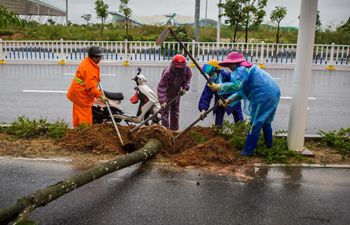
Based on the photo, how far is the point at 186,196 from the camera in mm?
4164

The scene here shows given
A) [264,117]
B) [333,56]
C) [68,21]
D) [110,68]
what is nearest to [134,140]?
[264,117]

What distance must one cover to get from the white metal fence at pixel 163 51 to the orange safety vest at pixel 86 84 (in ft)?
41.0

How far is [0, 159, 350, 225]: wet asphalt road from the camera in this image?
12.1 feet

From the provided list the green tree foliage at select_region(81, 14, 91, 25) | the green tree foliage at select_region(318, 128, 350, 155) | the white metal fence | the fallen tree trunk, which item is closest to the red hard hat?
the fallen tree trunk

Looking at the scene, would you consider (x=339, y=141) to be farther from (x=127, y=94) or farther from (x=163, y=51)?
(x=163, y=51)

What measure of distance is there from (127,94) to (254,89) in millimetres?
6023

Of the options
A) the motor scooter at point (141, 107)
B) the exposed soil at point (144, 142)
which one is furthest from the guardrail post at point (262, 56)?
the exposed soil at point (144, 142)

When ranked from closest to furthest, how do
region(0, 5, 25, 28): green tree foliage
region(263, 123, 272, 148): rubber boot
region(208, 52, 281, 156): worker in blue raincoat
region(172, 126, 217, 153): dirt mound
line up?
region(0, 5, 25, 28): green tree foliage → region(208, 52, 281, 156): worker in blue raincoat → region(263, 123, 272, 148): rubber boot → region(172, 126, 217, 153): dirt mound

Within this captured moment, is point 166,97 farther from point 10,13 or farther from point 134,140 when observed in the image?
point 10,13

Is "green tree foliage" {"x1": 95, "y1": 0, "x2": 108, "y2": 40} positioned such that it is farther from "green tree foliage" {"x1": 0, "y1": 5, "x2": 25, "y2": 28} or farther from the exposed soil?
"green tree foliage" {"x1": 0, "y1": 5, "x2": 25, "y2": 28}

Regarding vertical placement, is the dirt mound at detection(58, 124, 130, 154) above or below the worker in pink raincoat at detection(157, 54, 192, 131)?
below

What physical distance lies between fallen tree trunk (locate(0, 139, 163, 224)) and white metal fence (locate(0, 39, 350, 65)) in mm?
14005

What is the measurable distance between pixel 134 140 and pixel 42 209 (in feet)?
5.89

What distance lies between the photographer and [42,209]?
3781 millimetres
